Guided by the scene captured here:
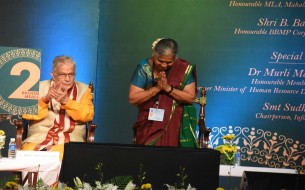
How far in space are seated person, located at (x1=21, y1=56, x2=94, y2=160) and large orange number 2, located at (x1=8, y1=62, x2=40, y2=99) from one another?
146 centimetres

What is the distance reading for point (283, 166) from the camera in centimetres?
636

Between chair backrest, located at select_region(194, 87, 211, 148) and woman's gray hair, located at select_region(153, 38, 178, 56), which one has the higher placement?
woman's gray hair, located at select_region(153, 38, 178, 56)

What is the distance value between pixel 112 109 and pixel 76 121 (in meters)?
1.12

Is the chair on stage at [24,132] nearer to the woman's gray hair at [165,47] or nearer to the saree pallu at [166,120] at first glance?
the saree pallu at [166,120]

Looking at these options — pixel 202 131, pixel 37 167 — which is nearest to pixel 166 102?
pixel 202 131

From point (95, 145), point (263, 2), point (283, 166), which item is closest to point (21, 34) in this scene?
point (263, 2)

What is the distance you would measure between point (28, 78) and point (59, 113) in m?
1.77

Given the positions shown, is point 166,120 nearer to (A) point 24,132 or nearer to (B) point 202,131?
(B) point 202,131

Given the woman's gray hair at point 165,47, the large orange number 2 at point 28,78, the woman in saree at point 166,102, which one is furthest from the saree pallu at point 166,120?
the large orange number 2 at point 28,78

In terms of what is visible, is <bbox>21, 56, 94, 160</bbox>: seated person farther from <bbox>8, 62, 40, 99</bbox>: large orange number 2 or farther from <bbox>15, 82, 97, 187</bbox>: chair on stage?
<bbox>8, 62, 40, 99</bbox>: large orange number 2

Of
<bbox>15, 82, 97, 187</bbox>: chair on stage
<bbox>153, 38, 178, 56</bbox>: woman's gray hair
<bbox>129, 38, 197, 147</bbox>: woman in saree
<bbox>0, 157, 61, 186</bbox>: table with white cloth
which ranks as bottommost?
<bbox>0, 157, 61, 186</bbox>: table with white cloth

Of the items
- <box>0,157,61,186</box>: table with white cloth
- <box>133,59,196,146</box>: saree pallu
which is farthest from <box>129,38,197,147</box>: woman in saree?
<box>0,157,61,186</box>: table with white cloth

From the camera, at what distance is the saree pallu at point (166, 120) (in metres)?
5.30

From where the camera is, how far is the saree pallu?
5301mm
